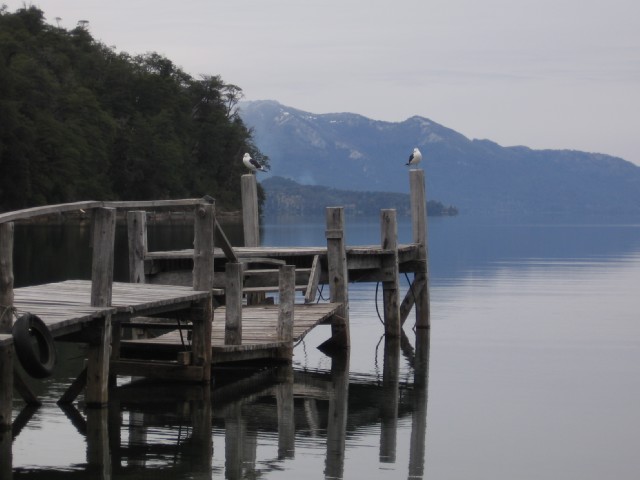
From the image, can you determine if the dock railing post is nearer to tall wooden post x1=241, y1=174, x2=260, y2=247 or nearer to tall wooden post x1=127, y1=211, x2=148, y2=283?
A: tall wooden post x1=241, y1=174, x2=260, y2=247

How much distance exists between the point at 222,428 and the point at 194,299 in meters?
2.14

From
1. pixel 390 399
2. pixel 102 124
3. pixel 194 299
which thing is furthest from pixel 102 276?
pixel 102 124

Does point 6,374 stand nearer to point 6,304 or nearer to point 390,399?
point 6,304

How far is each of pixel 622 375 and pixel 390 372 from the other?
401 centimetres

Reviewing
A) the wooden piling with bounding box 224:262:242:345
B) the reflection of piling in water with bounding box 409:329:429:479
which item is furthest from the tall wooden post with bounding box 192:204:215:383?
the reflection of piling in water with bounding box 409:329:429:479

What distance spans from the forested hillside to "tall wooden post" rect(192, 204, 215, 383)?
61711mm

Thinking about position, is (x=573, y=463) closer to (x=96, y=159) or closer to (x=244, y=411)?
(x=244, y=411)

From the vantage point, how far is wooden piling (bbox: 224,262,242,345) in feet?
57.2

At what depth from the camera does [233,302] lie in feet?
57.2

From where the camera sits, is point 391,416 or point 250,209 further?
point 250,209

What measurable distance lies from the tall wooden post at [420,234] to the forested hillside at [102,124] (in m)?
53.9

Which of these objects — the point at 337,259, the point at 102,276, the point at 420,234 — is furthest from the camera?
the point at 420,234

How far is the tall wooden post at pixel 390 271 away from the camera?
932 inches

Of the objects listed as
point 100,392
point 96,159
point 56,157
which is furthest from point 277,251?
point 96,159
